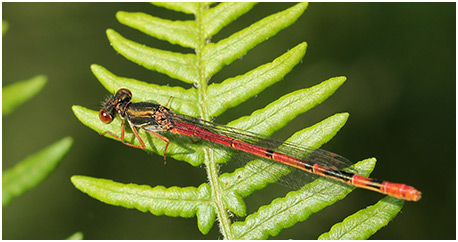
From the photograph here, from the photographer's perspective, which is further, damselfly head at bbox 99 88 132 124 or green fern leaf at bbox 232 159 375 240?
damselfly head at bbox 99 88 132 124

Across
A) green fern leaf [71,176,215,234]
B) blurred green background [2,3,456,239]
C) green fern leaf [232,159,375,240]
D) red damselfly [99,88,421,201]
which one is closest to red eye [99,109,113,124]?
red damselfly [99,88,421,201]

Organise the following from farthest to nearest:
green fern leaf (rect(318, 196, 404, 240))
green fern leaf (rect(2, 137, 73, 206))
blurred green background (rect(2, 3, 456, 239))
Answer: blurred green background (rect(2, 3, 456, 239)) → green fern leaf (rect(318, 196, 404, 240)) → green fern leaf (rect(2, 137, 73, 206))

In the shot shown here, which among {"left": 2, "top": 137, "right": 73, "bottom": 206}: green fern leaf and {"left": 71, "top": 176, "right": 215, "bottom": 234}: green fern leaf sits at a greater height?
{"left": 2, "top": 137, "right": 73, "bottom": 206}: green fern leaf

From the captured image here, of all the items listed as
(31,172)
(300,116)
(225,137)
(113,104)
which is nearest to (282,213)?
(225,137)

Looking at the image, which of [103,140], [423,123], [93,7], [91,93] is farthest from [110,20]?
[423,123]

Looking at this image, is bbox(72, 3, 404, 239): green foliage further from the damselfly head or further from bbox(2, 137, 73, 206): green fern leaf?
bbox(2, 137, 73, 206): green fern leaf

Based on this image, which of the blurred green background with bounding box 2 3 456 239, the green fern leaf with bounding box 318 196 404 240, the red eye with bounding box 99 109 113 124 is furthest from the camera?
the blurred green background with bounding box 2 3 456 239

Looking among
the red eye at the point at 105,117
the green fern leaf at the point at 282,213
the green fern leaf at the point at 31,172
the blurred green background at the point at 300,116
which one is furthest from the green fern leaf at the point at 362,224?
the blurred green background at the point at 300,116

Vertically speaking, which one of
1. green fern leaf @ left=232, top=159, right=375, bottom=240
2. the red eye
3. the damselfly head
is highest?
the damselfly head
